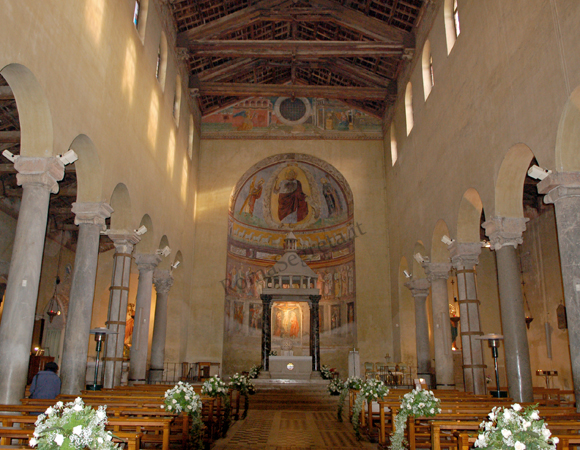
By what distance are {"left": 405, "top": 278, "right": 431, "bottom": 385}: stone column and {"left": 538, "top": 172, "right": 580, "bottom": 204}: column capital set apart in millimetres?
10706

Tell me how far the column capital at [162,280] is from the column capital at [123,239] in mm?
5285

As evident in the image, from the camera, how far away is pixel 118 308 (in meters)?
14.9

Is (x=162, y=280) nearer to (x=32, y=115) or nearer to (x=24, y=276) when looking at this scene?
(x=24, y=276)

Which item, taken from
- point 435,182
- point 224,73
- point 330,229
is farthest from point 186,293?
point 435,182

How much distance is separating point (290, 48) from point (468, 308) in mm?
12225

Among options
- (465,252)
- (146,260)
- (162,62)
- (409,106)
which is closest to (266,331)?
(146,260)

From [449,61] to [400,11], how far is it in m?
5.00

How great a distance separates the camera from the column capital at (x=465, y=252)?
14.8m

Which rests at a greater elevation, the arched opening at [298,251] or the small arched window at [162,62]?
the small arched window at [162,62]

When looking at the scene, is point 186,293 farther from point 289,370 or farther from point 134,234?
point 134,234

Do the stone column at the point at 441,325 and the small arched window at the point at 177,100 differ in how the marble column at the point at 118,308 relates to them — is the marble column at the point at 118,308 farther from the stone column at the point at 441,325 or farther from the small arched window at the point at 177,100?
the stone column at the point at 441,325

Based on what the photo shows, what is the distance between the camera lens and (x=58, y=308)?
22.8 m

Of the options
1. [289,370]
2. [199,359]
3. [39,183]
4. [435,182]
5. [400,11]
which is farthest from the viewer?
[199,359]

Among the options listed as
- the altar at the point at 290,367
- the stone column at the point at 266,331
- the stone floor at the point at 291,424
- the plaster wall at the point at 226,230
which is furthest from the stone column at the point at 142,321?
the plaster wall at the point at 226,230
